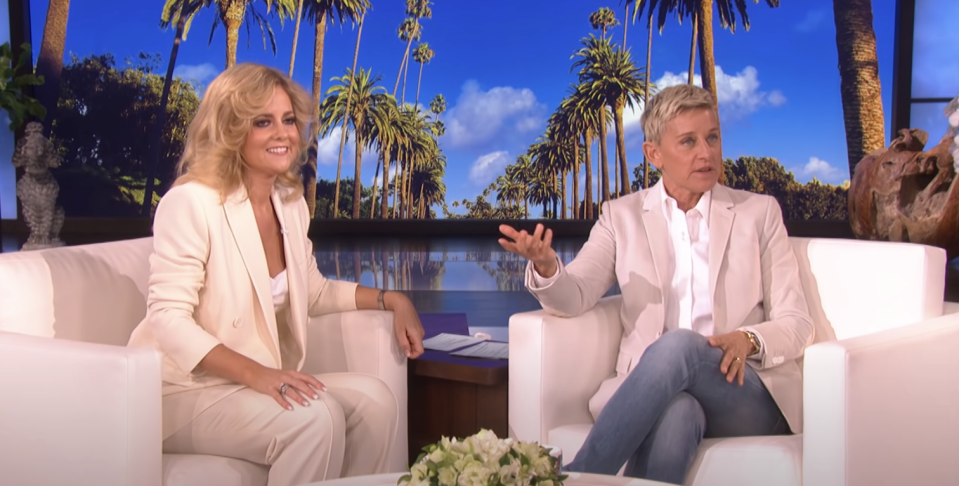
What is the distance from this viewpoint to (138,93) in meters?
11.1

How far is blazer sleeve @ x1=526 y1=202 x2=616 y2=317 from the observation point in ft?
6.40

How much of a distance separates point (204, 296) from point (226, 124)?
402 mm

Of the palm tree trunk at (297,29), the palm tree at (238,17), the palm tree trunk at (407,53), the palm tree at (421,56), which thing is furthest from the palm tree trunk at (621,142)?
the palm tree at (238,17)

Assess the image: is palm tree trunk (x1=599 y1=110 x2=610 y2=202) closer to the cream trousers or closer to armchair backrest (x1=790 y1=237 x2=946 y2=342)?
armchair backrest (x1=790 y1=237 x2=946 y2=342)

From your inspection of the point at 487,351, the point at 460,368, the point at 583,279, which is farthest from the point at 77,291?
the point at 583,279

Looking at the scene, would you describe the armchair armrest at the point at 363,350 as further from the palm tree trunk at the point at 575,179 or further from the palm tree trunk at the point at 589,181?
the palm tree trunk at the point at 589,181

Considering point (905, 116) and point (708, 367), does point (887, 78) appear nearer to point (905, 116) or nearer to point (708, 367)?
point (905, 116)

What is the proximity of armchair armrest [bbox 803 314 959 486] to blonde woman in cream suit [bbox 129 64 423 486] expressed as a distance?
938 millimetres

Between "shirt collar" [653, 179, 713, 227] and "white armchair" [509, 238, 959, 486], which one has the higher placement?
"shirt collar" [653, 179, 713, 227]

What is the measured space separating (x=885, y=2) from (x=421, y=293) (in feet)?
25.9

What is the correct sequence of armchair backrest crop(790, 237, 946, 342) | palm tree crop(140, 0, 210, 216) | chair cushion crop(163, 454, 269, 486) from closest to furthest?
chair cushion crop(163, 454, 269, 486)
armchair backrest crop(790, 237, 946, 342)
palm tree crop(140, 0, 210, 216)

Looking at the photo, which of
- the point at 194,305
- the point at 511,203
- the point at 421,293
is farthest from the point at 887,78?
the point at 194,305

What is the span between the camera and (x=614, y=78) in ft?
37.8

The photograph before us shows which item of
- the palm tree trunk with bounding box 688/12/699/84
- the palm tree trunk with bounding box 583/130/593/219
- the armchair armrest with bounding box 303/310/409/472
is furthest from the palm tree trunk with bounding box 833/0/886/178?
the armchair armrest with bounding box 303/310/409/472
